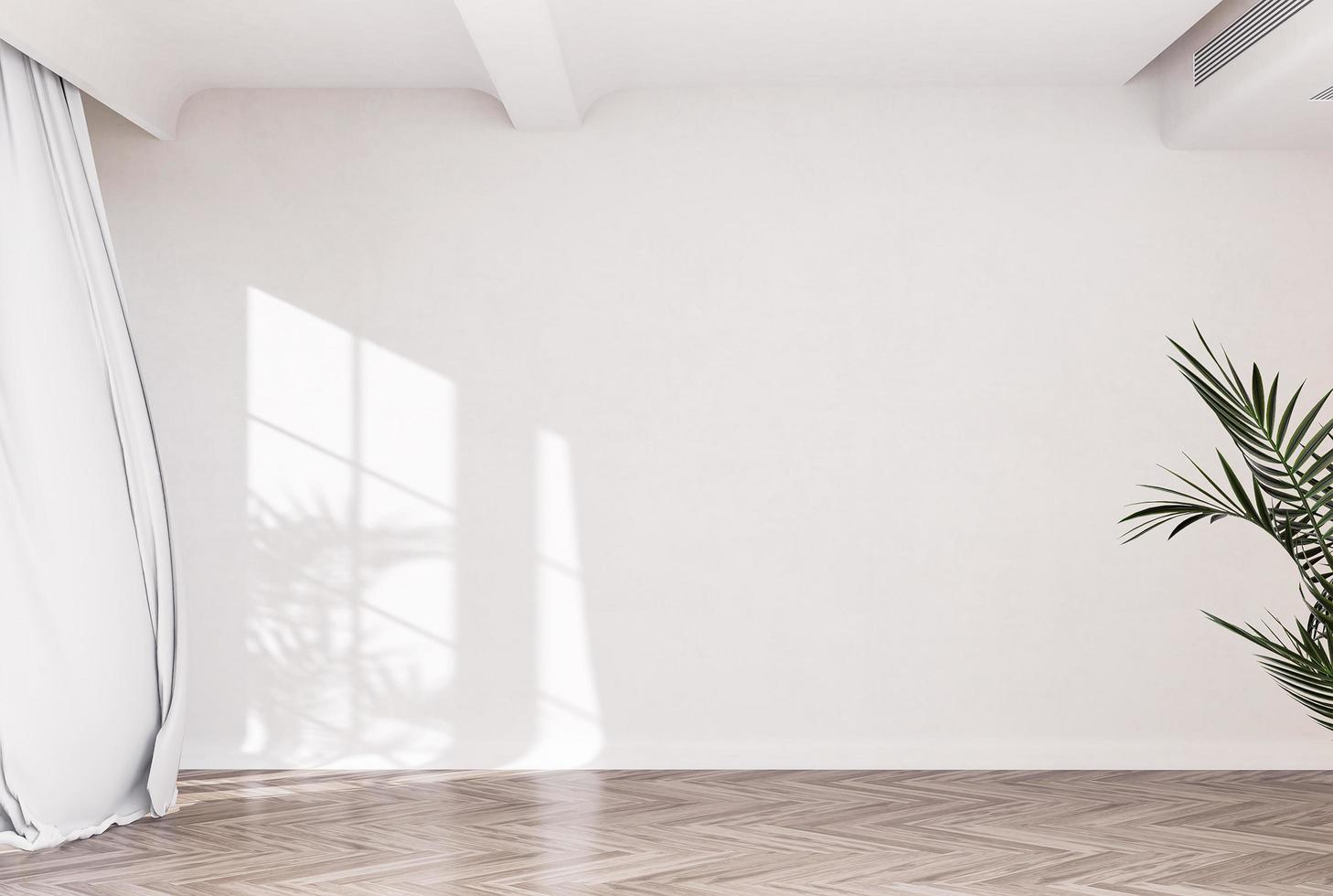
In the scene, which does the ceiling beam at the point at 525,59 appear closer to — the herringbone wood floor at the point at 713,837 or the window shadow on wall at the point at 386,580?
the window shadow on wall at the point at 386,580

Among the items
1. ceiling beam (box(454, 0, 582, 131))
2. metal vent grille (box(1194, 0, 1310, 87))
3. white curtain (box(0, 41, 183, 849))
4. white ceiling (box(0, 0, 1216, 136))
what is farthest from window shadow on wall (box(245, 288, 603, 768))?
metal vent grille (box(1194, 0, 1310, 87))

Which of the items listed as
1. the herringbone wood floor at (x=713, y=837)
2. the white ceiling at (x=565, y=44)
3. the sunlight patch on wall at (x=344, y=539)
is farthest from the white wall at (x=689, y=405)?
the herringbone wood floor at (x=713, y=837)

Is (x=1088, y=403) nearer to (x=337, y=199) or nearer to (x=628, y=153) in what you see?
(x=628, y=153)

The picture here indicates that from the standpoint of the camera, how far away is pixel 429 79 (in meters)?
4.57

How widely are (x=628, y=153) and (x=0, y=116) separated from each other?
7.61ft

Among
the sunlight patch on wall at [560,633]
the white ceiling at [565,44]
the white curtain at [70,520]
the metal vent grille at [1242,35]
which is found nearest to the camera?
the white curtain at [70,520]

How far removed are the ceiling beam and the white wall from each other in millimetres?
197

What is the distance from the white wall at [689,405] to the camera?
453 centimetres

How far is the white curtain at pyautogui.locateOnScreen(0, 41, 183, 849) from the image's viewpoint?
3.43m

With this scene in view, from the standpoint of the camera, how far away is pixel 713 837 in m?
3.51

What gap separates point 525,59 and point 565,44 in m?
0.29

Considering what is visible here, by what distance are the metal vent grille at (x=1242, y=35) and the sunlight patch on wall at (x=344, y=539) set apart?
3.30 m

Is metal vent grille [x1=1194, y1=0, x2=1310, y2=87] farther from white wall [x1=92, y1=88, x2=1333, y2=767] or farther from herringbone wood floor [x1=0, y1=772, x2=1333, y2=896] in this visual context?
herringbone wood floor [x1=0, y1=772, x2=1333, y2=896]

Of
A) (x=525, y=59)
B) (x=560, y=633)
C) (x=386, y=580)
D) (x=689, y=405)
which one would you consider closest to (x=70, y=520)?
(x=386, y=580)
